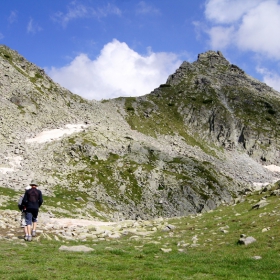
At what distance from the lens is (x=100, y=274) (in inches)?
519

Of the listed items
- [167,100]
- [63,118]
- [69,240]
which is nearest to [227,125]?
[167,100]

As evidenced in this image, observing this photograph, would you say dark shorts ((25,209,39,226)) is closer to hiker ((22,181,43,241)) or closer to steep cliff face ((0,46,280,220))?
hiker ((22,181,43,241))

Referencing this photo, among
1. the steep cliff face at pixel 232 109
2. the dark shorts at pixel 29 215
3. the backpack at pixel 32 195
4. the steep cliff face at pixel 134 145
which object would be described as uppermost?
the steep cliff face at pixel 232 109

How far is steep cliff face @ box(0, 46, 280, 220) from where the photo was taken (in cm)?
6047

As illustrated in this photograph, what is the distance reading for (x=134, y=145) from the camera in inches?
3211

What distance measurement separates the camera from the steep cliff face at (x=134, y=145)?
60.5 m

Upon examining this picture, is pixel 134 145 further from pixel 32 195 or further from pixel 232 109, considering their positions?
pixel 232 109

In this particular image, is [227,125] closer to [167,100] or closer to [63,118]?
[167,100]

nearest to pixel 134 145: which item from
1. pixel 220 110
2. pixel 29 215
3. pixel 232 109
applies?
pixel 29 215

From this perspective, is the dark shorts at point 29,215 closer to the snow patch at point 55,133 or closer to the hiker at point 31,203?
the hiker at point 31,203

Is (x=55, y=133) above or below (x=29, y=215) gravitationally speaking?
above

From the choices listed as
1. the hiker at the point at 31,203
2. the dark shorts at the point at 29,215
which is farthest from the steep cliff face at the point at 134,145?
the dark shorts at the point at 29,215

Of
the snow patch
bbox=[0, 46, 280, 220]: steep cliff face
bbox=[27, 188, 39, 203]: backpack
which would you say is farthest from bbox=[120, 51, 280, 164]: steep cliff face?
bbox=[27, 188, 39, 203]: backpack

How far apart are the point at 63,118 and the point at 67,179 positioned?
36762mm
